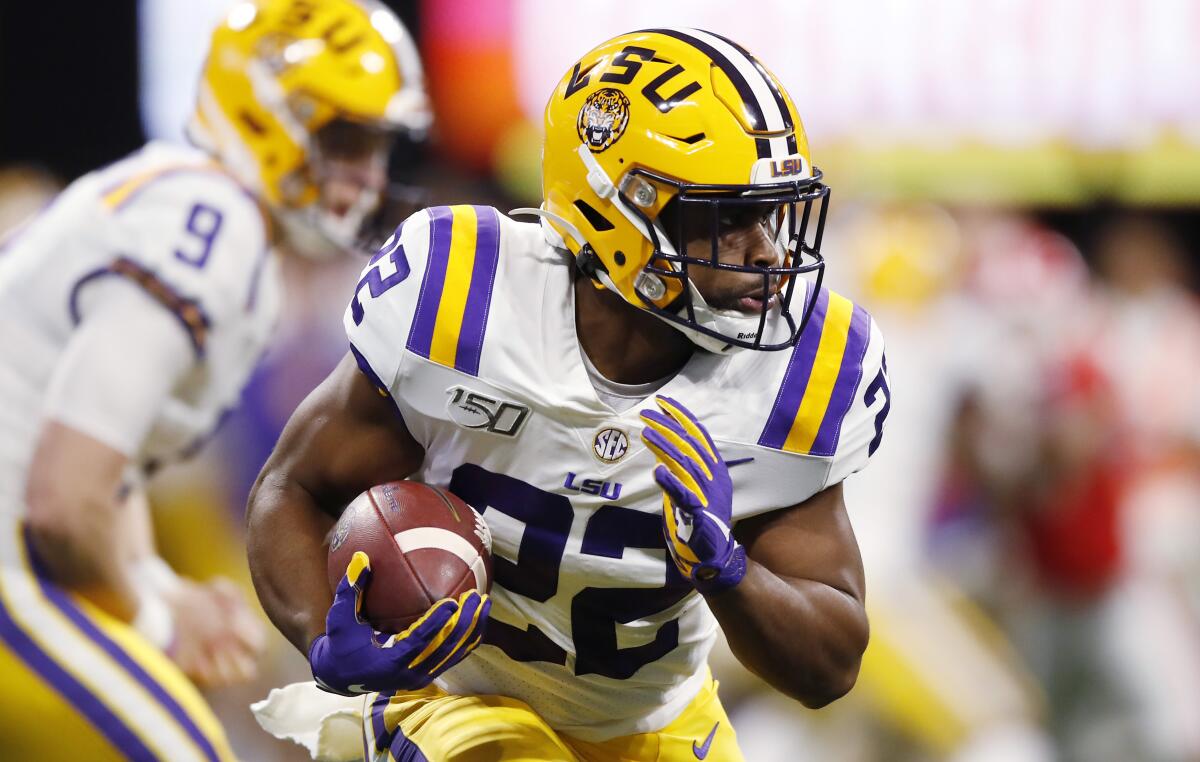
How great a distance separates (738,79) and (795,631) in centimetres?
82

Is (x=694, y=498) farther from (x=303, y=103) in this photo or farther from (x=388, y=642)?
(x=303, y=103)

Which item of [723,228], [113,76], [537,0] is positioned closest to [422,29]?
[537,0]

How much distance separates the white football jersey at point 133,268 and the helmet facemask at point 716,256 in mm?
1234

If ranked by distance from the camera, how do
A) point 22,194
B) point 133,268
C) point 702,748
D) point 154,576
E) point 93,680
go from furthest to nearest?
1. point 22,194
2. point 154,576
3. point 133,268
4. point 93,680
5. point 702,748

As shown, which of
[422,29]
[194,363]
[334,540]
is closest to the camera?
[334,540]

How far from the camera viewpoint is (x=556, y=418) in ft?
7.89

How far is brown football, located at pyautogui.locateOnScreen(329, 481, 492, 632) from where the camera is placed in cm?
220

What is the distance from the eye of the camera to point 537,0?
34.6 feet

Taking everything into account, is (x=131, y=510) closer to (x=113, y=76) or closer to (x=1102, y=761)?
(x=1102, y=761)

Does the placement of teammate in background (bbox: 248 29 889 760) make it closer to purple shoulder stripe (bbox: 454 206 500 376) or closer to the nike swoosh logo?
purple shoulder stripe (bbox: 454 206 500 376)

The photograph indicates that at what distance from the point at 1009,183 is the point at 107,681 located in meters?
8.36

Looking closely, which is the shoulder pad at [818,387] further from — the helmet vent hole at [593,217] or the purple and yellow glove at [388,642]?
the purple and yellow glove at [388,642]

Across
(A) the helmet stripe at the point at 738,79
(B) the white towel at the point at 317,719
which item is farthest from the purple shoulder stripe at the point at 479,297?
(B) the white towel at the point at 317,719

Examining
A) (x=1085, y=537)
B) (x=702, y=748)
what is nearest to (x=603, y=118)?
(x=702, y=748)
